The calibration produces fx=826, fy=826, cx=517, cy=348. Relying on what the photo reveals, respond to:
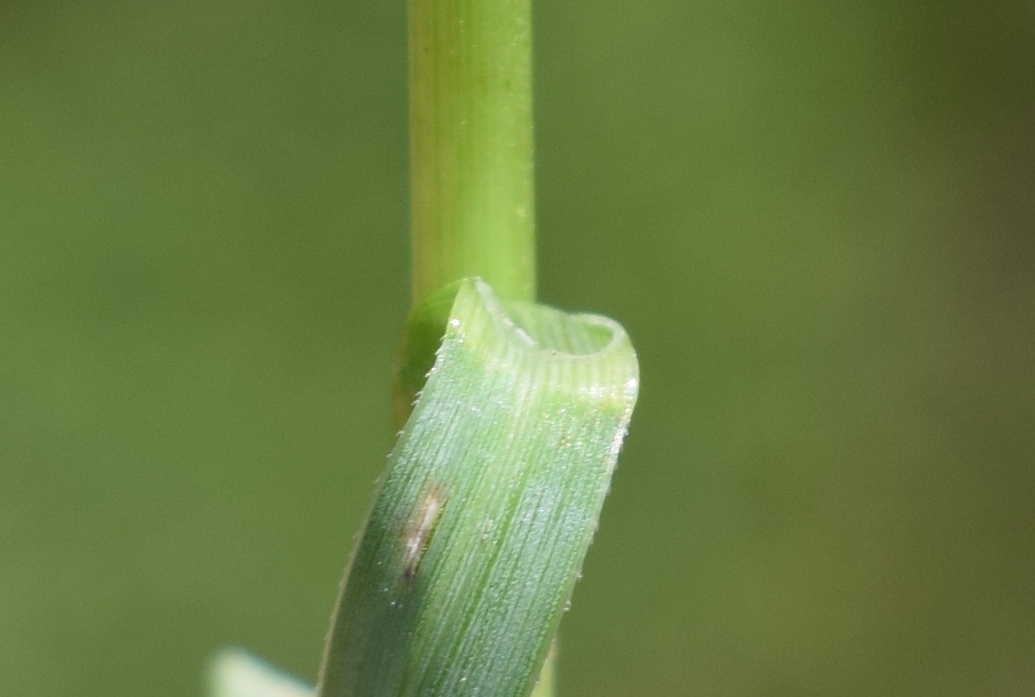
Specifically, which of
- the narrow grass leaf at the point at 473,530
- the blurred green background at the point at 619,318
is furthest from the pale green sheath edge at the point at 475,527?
Result: the blurred green background at the point at 619,318

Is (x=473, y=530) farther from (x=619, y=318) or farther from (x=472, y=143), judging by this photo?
(x=619, y=318)

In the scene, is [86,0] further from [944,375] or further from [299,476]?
[944,375]

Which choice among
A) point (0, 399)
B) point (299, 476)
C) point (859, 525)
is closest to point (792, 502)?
point (859, 525)

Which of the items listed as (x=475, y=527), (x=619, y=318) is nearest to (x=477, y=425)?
(x=475, y=527)

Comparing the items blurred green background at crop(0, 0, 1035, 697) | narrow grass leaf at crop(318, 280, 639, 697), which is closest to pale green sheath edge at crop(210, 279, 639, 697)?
narrow grass leaf at crop(318, 280, 639, 697)

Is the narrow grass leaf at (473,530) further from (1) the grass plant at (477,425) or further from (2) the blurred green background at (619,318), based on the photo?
(2) the blurred green background at (619,318)

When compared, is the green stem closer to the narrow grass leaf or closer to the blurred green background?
the narrow grass leaf
